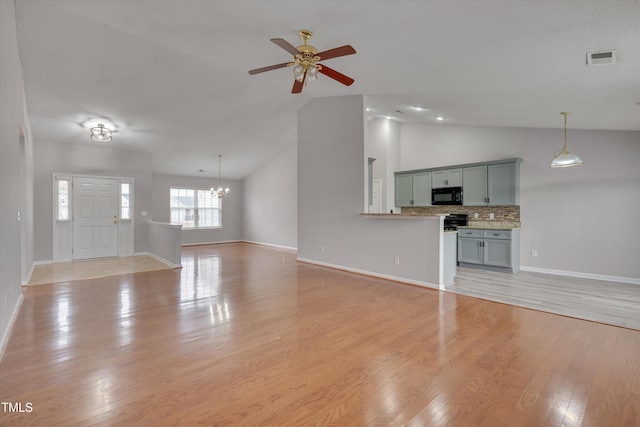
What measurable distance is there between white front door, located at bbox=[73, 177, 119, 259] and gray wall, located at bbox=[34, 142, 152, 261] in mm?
323

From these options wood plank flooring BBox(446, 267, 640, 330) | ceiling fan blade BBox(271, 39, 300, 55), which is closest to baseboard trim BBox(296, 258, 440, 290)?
wood plank flooring BBox(446, 267, 640, 330)

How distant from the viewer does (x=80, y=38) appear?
3990mm

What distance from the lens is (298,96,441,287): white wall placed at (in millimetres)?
4984

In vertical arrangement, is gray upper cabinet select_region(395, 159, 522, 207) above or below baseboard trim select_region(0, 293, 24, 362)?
above

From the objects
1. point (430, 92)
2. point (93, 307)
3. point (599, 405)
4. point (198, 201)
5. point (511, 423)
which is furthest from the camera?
point (198, 201)

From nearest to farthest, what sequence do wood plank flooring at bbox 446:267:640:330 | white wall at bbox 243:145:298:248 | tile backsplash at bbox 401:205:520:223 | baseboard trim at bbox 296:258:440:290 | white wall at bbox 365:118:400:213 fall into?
wood plank flooring at bbox 446:267:640:330 < baseboard trim at bbox 296:258:440:290 < tile backsplash at bbox 401:205:520:223 < white wall at bbox 365:118:400:213 < white wall at bbox 243:145:298:248

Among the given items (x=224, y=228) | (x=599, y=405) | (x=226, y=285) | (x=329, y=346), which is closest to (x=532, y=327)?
(x=599, y=405)

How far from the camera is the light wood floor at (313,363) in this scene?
72.3 inches

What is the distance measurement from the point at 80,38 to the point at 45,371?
4.05 metres

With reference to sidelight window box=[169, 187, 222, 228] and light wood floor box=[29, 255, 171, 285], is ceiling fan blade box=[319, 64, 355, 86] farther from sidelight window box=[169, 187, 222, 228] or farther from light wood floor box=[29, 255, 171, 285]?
sidelight window box=[169, 187, 222, 228]

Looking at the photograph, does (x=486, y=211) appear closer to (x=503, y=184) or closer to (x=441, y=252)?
(x=503, y=184)

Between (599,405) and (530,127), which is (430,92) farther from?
(599,405)

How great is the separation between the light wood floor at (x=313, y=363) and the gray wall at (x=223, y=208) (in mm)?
6204

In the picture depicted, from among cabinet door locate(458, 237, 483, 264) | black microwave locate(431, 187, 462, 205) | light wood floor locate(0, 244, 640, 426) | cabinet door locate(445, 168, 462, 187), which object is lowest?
light wood floor locate(0, 244, 640, 426)
